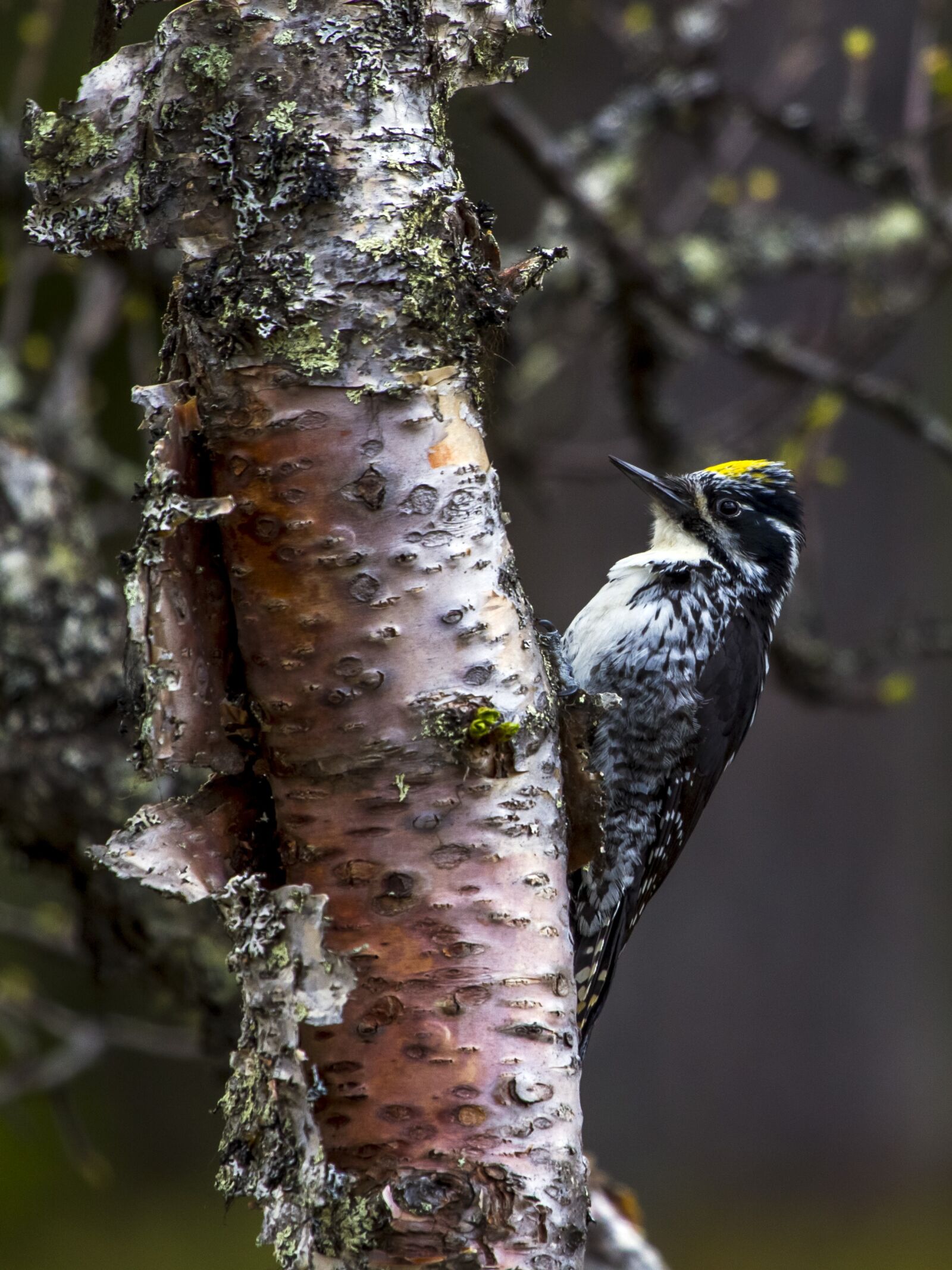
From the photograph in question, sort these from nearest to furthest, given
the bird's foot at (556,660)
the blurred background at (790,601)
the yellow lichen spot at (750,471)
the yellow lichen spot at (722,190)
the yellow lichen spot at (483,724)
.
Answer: the yellow lichen spot at (483,724), the bird's foot at (556,660), the yellow lichen spot at (750,471), the blurred background at (790,601), the yellow lichen spot at (722,190)

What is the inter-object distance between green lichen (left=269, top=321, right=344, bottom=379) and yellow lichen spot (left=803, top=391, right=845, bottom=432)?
2.33 m

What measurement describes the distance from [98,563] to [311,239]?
1590mm

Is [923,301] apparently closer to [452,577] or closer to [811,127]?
[811,127]

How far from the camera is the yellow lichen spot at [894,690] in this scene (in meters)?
3.57

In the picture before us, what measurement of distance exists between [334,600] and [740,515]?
81.1 inches

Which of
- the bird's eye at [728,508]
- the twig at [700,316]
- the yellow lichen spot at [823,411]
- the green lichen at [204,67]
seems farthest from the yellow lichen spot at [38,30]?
the green lichen at [204,67]

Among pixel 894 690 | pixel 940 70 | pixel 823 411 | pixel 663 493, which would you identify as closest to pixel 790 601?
pixel 894 690

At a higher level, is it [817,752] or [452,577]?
[452,577]

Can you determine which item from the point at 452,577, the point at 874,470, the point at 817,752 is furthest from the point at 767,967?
the point at 452,577

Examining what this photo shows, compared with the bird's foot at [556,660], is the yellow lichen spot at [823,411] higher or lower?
higher

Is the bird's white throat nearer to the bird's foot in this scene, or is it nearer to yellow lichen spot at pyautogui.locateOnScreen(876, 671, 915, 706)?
the bird's foot

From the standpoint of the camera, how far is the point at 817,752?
659 cm

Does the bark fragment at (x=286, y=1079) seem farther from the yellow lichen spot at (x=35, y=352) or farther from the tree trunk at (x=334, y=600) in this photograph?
the yellow lichen spot at (x=35, y=352)

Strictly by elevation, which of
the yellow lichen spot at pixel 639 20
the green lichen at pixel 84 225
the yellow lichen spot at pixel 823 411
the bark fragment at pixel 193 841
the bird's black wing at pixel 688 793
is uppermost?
the yellow lichen spot at pixel 639 20
